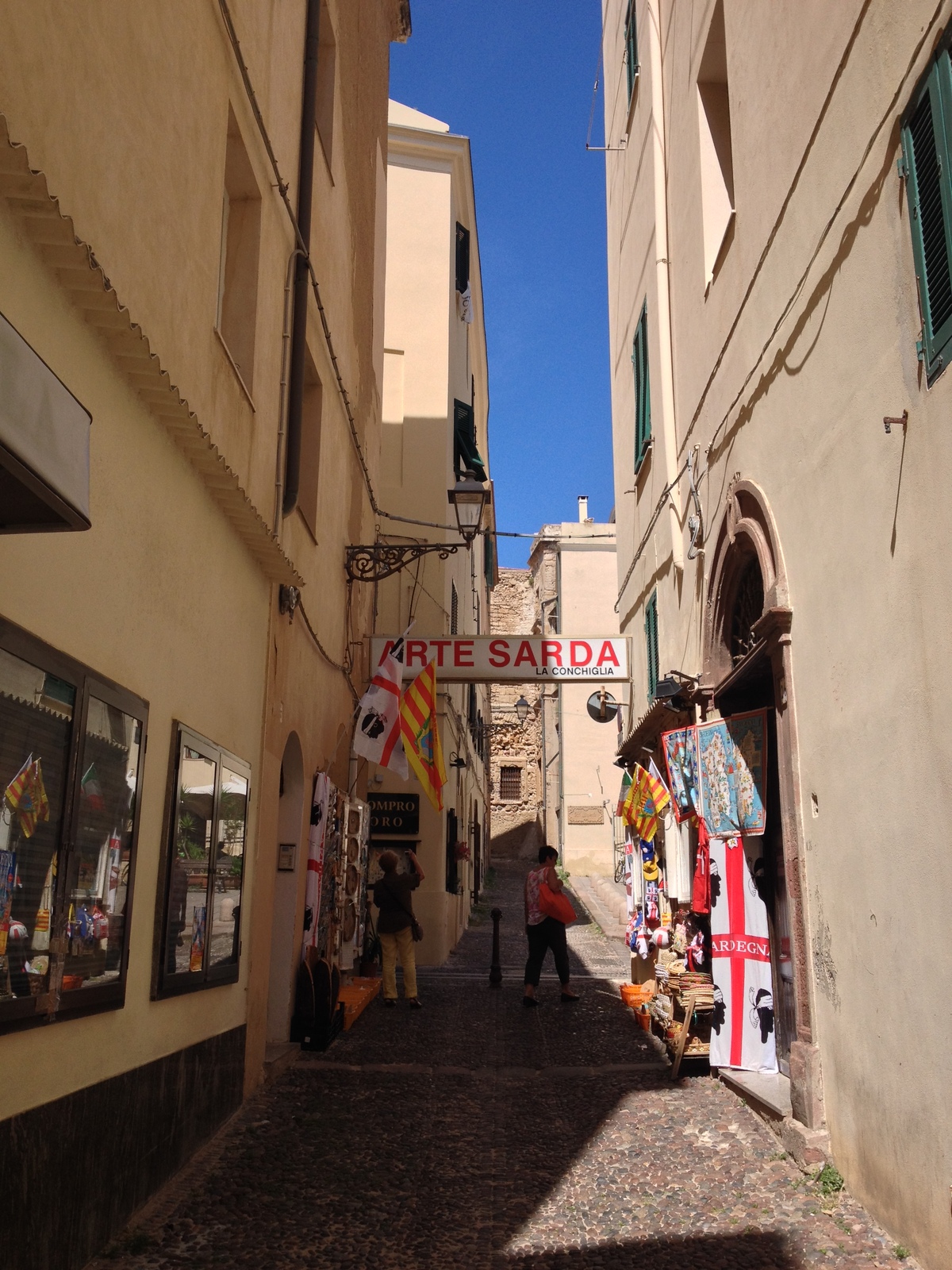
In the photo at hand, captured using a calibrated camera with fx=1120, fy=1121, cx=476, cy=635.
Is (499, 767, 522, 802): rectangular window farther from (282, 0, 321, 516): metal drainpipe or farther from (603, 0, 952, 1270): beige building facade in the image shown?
(282, 0, 321, 516): metal drainpipe

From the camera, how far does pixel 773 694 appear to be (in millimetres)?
7855

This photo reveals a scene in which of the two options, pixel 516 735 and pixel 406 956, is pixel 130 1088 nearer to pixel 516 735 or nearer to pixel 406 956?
pixel 406 956

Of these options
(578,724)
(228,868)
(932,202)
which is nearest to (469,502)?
(228,868)

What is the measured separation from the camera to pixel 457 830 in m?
20.3

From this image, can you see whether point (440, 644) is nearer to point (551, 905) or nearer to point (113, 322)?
point (551, 905)

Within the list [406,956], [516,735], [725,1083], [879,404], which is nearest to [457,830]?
[406,956]

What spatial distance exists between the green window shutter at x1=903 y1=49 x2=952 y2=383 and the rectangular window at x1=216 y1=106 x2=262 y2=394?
4.31m

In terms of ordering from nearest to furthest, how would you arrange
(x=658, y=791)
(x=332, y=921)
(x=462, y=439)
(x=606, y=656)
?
1. (x=332, y=921)
2. (x=658, y=791)
3. (x=606, y=656)
4. (x=462, y=439)

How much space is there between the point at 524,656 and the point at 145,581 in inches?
340

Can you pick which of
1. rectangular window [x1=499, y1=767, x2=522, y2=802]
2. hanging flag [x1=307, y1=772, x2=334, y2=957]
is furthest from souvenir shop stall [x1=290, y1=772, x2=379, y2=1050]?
rectangular window [x1=499, y1=767, x2=522, y2=802]

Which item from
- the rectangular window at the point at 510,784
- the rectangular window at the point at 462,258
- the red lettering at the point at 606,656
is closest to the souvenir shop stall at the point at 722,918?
the red lettering at the point at 606,656

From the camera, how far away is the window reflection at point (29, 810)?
3742 mm

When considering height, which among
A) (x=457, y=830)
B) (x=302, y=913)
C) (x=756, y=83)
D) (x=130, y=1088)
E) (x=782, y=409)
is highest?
(x=756, y=83)

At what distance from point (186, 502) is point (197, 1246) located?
356 cm
